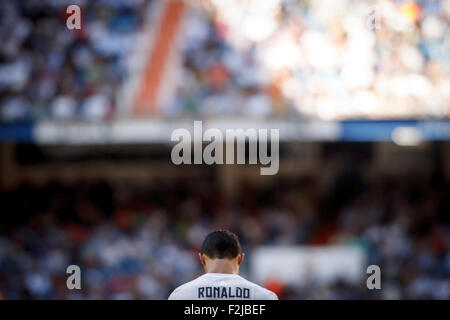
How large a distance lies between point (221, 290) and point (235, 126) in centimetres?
830

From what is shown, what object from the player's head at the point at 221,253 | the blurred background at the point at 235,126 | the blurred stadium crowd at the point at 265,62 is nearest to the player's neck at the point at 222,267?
the player's head at the point at 221,253

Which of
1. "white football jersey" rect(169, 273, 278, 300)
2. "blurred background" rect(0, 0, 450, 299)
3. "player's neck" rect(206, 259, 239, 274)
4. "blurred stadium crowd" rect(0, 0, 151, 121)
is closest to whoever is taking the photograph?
"white football jersey" rect(169, 273, 278, 300)

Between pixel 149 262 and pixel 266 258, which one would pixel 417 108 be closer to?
pixel 266 258

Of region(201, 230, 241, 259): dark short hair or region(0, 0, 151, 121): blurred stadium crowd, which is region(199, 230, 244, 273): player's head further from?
region(0, 0, 151, 121): blurred stadium crowd

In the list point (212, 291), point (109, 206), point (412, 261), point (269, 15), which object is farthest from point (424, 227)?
point (212, 291)

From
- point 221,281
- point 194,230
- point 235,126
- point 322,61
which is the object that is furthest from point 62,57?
point 221,281

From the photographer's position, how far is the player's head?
12.1 ft

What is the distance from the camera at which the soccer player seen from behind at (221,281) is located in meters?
3.49

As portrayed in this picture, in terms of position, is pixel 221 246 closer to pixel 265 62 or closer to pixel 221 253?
pixel 221 253

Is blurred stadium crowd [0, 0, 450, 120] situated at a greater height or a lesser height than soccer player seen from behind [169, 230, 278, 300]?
greater

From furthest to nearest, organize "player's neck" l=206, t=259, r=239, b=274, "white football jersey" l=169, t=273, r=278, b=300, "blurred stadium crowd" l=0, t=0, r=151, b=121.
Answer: "blurred stadium crowd" l=0, t=0, r=151, b=121, "player's neck" l=206, t=259, r=239, b=274, "white football jersey" l=169, t=273, r=278, b=300

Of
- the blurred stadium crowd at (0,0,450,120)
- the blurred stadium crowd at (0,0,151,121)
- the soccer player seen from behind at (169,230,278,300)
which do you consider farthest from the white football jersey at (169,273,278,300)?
the blurred stadium crowd at (0,0,151,121)

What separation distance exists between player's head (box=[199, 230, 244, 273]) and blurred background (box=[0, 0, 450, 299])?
25.4ft

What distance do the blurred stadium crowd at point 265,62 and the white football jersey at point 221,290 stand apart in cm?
828
